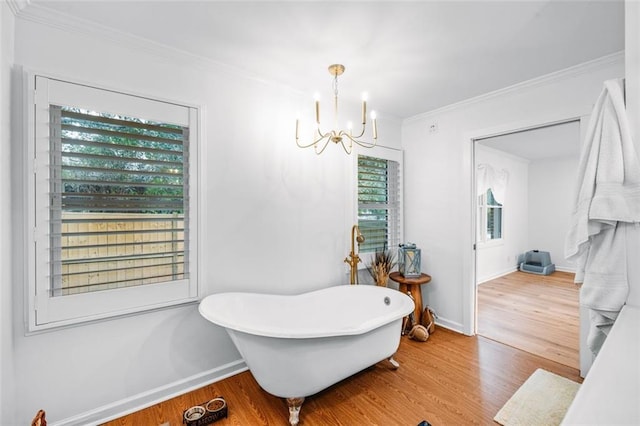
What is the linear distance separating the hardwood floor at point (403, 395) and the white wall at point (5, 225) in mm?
613

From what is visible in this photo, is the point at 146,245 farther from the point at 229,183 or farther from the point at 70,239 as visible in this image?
the point at 229,183

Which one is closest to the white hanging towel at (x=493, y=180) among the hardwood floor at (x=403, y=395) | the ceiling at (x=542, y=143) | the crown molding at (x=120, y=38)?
the ceiling at (x=542, y=143)

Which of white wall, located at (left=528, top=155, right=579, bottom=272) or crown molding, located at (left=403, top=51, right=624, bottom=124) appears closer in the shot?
crown molding, located at (left=403, top=51, right=624, bottom=124)

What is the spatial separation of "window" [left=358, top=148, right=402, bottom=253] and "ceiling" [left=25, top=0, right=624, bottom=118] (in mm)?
1021

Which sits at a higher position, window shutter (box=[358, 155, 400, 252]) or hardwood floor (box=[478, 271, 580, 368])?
window shutter (box=[358, 155, 400, 252])

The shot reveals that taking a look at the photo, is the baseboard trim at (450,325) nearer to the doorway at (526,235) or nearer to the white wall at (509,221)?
the doorway at (526,235)

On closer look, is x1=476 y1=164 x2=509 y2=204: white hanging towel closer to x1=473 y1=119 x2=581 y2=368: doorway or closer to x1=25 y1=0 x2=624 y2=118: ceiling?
x1=473 y1=119 x2=581 y2=368: doorway

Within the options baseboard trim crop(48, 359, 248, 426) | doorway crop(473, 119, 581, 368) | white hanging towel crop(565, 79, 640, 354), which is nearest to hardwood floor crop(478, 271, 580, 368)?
doorway crop(473, 119, 581, 368)

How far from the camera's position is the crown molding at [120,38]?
5.29ft

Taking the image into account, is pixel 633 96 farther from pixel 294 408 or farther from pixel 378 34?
pixel 294 408

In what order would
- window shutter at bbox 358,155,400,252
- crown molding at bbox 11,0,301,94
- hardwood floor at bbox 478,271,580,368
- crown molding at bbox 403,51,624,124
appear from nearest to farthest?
crown molding at bbox 11,0,301,94
crown molding at bbox 403,51,624,124
hardwood floor at bbox 478,271,580,368
window shutter at bbox 358,155,400,252

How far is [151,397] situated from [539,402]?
2.66m

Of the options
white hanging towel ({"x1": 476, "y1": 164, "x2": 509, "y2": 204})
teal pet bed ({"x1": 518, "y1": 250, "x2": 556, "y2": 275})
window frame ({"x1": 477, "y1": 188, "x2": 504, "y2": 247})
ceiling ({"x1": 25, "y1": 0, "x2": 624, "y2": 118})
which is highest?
ceiling ({"x1": 25, "y1": 0, "x2": 624, "y2": 118})

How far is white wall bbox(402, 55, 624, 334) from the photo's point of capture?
2.42 metres
